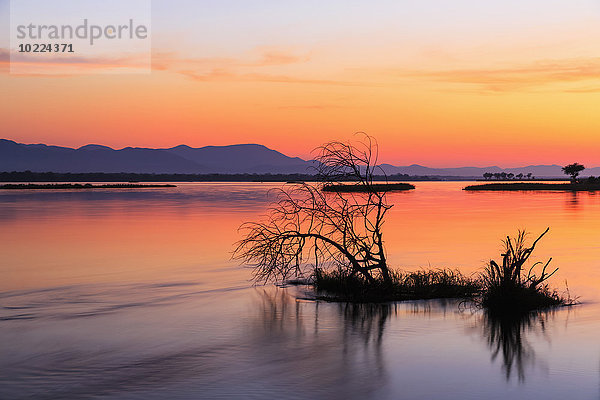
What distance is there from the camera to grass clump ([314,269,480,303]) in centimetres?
1823

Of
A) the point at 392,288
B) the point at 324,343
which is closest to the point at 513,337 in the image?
the point at 324,343

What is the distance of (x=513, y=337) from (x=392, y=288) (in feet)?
15.7

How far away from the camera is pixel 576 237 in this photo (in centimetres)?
3781

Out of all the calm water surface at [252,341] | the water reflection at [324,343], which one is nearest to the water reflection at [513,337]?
the calm water surface at [252,341]

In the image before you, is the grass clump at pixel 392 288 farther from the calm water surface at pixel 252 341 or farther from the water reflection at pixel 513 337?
the water reflection at pixel 513 337

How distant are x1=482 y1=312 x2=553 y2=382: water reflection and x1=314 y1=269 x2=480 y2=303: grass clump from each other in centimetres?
237

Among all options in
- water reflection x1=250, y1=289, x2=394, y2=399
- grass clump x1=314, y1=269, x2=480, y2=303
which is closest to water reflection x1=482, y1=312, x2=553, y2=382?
grass clump x1=314, y1=269, x2=480, y2=303

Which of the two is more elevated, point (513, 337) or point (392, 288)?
point (392, 288)

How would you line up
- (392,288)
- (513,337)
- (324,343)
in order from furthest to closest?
1. (392,288)
2. (513,337)
3. (324,343)

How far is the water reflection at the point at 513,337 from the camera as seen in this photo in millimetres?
12484

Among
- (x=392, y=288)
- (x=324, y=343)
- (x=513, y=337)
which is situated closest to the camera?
(x=324, y=343)

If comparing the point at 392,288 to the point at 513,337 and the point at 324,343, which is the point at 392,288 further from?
the point at 324,343

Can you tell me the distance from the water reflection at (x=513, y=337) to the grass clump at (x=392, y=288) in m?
2.37

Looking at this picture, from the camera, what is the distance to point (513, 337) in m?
14.3
